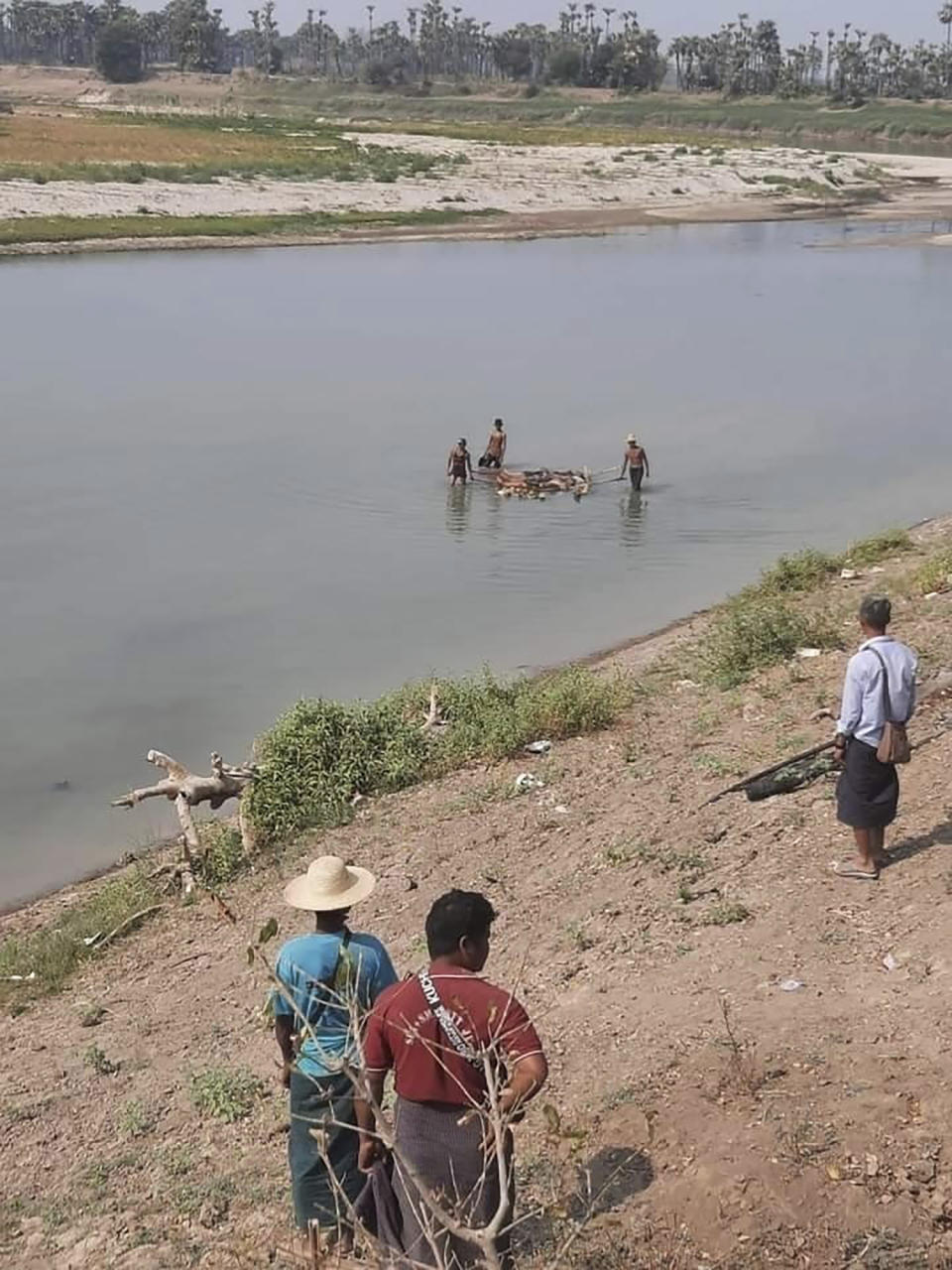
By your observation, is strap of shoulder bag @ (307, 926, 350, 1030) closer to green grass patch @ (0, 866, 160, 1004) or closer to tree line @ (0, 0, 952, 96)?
green grass patch @ (0, 866, 160, 1004)

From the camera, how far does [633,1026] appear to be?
22.2ft

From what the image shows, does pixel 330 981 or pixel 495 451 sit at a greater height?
pixel 330 981

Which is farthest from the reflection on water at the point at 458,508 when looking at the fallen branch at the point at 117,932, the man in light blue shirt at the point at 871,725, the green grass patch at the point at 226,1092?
the green grass patch at the point at 226,1092

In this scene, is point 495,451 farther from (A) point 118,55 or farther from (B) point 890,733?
(A) point 118,55

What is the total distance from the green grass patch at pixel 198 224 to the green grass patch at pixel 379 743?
141 ft

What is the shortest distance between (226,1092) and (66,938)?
9.79ft

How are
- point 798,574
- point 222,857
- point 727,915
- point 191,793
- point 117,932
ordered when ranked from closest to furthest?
point 727,915, point 117,932, point 222,857, point 191,793, point 798,574

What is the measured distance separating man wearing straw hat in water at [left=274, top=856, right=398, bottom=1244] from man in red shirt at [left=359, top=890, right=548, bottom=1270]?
422 mm

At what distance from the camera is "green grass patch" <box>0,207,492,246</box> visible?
170 ft

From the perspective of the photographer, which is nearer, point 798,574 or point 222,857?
point 222,857

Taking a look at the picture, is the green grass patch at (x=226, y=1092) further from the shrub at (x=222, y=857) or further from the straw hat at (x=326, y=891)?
the shrub at (x=222, y=857)

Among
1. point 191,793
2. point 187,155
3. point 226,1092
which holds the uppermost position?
point 187,155

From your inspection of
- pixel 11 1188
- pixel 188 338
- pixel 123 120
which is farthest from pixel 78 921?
pixel 123 120

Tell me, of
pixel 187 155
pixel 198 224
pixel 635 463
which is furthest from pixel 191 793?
pixel 187 155
